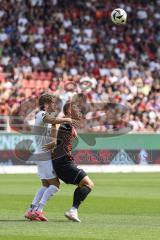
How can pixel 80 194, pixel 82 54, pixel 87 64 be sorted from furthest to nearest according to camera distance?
1. pixel 82 54
2. pixel 87 64
3. pixel 80 194

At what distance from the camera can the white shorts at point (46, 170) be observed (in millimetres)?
14602

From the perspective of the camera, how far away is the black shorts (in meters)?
14.4

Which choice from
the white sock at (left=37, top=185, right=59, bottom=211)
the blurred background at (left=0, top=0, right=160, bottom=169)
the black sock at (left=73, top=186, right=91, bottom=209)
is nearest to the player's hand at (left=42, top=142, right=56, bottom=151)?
the white sock at (left=37, top=185, right=59, bottom=211)

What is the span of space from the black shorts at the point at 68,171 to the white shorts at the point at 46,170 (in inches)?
6.0

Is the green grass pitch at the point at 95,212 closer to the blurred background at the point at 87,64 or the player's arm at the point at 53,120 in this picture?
the player's arm at the point at 53,120

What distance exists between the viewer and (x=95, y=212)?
16359 millimetres

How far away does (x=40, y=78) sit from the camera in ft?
112

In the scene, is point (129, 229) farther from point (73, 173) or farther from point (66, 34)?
point (66, 34)

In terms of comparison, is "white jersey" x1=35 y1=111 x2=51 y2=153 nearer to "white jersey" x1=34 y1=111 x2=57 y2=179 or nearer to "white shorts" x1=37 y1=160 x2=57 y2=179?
"white jersey" x1=34 y1=111 x2=57 y2=179

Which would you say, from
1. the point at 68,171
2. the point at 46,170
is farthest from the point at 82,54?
the point at 68,171

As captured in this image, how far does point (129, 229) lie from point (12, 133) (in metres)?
19.0

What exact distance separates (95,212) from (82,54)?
21.8 m

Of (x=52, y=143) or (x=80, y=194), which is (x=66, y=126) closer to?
(x=52, y=143)

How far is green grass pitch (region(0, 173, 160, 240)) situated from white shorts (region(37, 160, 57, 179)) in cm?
79
